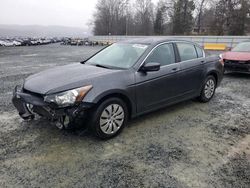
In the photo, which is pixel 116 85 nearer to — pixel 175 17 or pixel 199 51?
pixel 199 51

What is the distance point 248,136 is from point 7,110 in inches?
183

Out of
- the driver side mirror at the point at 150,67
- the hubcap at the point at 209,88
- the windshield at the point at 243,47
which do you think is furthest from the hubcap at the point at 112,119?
the windshield at the point at 243,47

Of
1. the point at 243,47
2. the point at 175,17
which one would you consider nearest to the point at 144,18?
the point at 175,17

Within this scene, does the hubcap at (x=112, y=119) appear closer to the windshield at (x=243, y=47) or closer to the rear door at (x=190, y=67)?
the rear door at (x=190, y=67)

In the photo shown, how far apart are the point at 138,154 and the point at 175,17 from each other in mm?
53080

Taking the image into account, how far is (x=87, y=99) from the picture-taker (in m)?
3.50

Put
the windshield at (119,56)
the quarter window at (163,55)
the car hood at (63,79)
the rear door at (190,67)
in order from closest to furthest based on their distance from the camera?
1. the car hood at (63,79)
2. the windshield at (119,56)
3. the quarter window at (163,55)
4. the rear door at (190,67)

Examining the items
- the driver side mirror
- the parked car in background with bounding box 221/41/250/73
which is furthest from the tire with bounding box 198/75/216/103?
the parked car in background with bounding box 221/41/250/73

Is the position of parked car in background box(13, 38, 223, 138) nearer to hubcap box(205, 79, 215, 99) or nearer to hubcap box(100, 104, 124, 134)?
hubcap box(100, 104, 124, 134)

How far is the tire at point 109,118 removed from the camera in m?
3.61

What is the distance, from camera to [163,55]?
15.4 feet

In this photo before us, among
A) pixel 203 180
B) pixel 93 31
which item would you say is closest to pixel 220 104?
pixel 203 180

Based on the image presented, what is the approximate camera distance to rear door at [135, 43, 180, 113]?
13.7 feet

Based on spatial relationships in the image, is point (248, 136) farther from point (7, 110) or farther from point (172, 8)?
point (172, 8)
